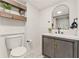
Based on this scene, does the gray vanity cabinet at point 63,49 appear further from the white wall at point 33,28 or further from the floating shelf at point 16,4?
the floating shelf at point 16,4

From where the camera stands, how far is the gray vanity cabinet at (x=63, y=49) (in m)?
1.76

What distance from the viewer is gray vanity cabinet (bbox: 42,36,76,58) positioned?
5.60 feet

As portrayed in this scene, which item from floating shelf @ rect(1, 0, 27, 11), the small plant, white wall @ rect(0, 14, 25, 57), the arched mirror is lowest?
white wall @ rect(0, 14, 25, 57)

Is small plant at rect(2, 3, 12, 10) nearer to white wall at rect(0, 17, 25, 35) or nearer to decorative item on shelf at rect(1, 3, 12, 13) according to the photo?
decorative item on shelf at rect(1, 3, 12, 13)

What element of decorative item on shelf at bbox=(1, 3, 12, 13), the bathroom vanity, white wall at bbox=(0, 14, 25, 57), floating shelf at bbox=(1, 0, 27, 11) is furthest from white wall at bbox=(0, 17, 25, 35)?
the bathroom vanity

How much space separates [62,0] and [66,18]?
0.63 meters

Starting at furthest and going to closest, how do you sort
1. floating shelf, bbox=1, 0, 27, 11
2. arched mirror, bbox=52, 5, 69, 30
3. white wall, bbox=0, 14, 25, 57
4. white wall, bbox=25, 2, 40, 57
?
white wall, bbox=25, 2, 40, 57, arched mirror, bbox=52, 5, 69, 30, floating shelf, bbox=1, 0, 27, 11, white wall, bbox=0, 14, 25, 57

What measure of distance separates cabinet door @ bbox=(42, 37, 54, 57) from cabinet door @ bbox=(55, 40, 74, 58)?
195 millimetres

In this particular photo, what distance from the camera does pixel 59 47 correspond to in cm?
202

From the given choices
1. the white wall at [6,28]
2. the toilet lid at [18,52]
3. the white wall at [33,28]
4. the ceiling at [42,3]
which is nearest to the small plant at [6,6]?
the white wall at [6,28]

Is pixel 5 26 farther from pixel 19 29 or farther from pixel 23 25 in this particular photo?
pixel 23 25

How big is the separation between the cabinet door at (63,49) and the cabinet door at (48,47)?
19 centimetres

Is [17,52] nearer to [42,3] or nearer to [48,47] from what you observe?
[48,47]

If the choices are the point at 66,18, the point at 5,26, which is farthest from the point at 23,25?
the point at 66,18
